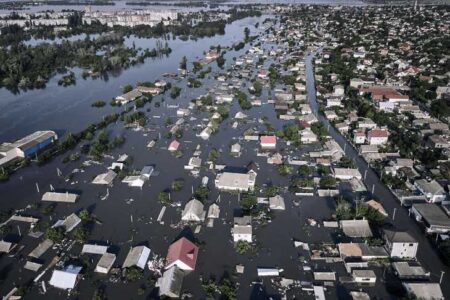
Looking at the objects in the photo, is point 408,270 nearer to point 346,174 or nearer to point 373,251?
point 373,251

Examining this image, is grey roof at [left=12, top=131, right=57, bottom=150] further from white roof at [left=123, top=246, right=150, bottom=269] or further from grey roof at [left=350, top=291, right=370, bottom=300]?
grey roof at [left=350, top=291, right=370, bottom=300]

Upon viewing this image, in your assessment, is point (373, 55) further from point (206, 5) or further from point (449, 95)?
point (206, 5)

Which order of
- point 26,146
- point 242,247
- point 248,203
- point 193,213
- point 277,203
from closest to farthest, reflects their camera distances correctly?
point 242,247
point 193,213
point 248,203
point 277,203
point 26,146

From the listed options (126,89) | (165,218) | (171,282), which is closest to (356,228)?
(171,282)

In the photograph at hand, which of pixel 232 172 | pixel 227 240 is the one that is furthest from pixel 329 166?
pixel 227 240

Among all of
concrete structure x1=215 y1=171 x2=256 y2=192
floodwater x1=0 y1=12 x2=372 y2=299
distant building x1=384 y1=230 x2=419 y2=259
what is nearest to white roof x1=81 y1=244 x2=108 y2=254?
floodwater x1=0 y1=12 x2=372 y2=299

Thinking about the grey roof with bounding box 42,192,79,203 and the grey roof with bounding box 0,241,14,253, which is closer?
the grey roof with bounding box 0,241,14,253

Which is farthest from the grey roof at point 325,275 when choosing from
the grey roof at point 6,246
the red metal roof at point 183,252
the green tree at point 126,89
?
the green tree at point 126,89

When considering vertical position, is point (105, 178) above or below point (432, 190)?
below

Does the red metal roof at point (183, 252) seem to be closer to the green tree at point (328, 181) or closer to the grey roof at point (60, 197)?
the grey roof at point (60, 197)
